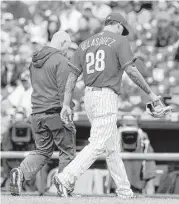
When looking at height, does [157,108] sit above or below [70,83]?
below

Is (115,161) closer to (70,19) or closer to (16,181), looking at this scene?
(16,181)

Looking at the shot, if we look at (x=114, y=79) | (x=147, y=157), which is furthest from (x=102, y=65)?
(x=147, y=157)

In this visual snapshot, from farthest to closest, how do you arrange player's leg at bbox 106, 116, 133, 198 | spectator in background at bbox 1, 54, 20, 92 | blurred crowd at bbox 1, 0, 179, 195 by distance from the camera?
spectator in background at bbox 1, 54, 20, 92
blurred crowd at bbox 1, 0, 179, 195
player's leg at bbox 106, 116, 133, 198

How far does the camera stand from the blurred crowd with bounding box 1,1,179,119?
12922 mm

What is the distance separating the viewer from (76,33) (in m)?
15.2

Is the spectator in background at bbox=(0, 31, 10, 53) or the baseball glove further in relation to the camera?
the spectator in background at bbox=(0, 31, 10, 53)

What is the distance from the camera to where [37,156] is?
8594 millimetres

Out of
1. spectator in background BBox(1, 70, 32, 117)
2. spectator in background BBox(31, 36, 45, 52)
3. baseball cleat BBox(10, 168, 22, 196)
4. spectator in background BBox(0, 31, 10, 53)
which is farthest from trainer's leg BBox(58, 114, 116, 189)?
spectator in background BBox(0, 31, 10, 53)

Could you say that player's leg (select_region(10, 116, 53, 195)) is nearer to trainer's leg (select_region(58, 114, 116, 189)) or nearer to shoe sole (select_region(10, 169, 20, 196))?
shoe sole (select_region(10, 169, 20, 196))

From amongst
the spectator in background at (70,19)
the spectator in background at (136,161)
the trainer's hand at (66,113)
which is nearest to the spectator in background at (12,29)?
the spectator in background at (70,19)

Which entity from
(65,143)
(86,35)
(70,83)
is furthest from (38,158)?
(86,35)

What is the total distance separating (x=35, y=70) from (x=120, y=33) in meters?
1.11

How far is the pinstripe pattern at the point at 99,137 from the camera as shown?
7.85 meters

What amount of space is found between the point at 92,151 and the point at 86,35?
24.2 feet
